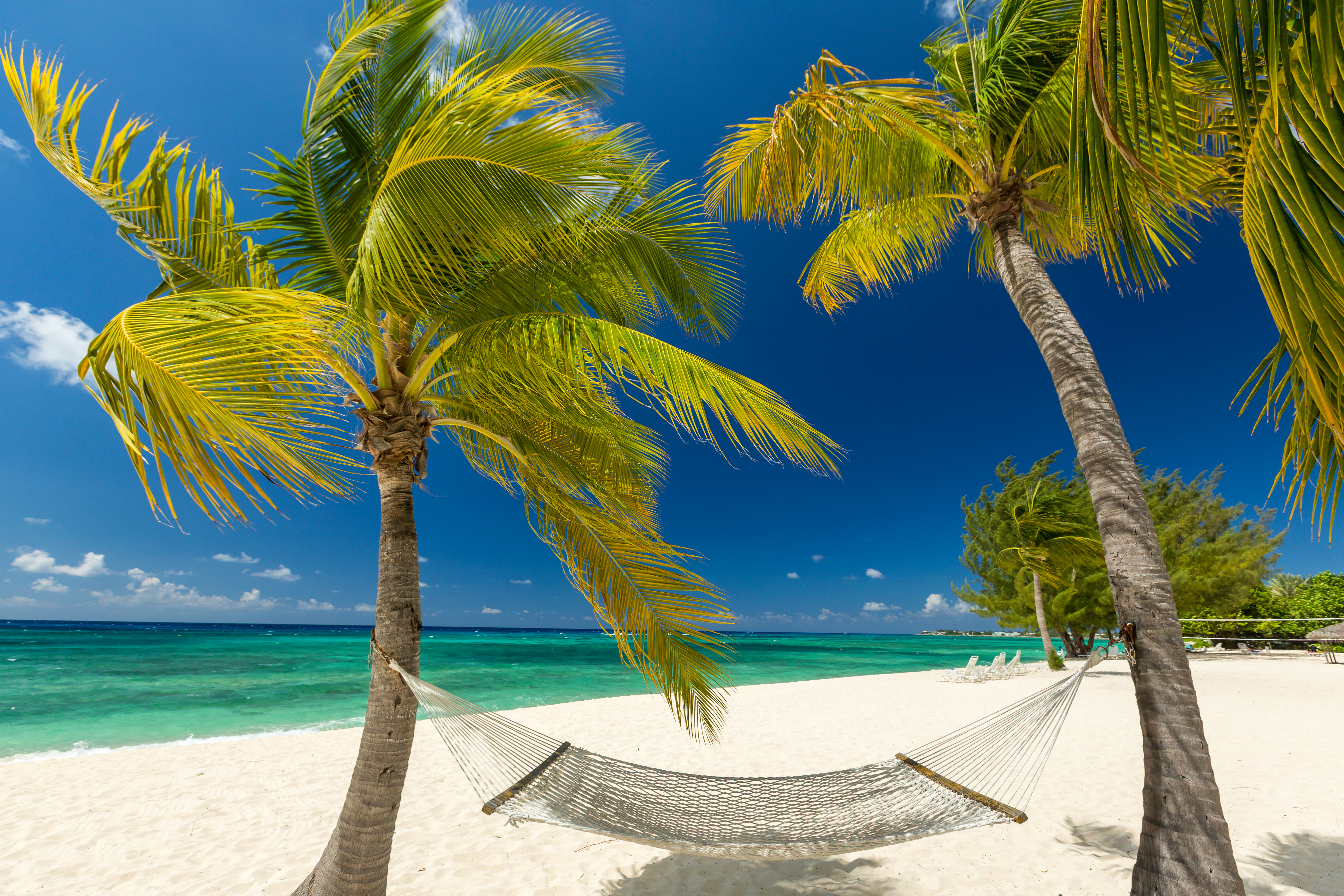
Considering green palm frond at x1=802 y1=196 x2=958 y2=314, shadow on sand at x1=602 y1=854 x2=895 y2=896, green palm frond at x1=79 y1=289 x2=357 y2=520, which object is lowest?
shadow on sand at x1=602 y1=854 x2=895 y2=896

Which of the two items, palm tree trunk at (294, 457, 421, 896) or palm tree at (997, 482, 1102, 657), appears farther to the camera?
palm tree at (997, 482, 1102, 657)

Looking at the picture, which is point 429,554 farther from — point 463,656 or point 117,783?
point 117,783

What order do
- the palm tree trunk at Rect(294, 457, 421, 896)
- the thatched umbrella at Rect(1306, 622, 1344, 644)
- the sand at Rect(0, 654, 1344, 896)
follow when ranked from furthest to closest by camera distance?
the thatched umbrella at Rect(1306, 622, 1344, 644) < the sand at Rect(0, 654, 1344, 896) < the palm tree trunk at Rect(294, 457, 421, 896)

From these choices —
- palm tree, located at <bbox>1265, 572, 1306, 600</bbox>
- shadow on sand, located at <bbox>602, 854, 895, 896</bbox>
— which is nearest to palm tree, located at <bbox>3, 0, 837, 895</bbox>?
shadow on sand, located at <bbox>602, 854, 895, 896</bbox>

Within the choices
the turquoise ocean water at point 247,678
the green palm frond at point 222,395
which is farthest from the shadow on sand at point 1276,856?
the green palm frond at point 222,395

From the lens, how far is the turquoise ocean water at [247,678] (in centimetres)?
773

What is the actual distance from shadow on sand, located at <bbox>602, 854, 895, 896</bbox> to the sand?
0.01 meters

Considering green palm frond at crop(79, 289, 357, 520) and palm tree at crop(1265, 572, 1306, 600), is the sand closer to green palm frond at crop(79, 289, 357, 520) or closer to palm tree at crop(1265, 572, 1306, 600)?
green palm frond at crop(79, 289, 357, 520)

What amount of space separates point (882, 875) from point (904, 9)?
9.78 m

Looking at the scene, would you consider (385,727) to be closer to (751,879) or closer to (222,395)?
(222,395)

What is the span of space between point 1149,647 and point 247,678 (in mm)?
16530

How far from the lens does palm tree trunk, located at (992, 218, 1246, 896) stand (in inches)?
62.2

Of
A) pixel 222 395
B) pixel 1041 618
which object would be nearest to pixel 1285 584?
pixel 1041 618

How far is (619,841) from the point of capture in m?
2.97
